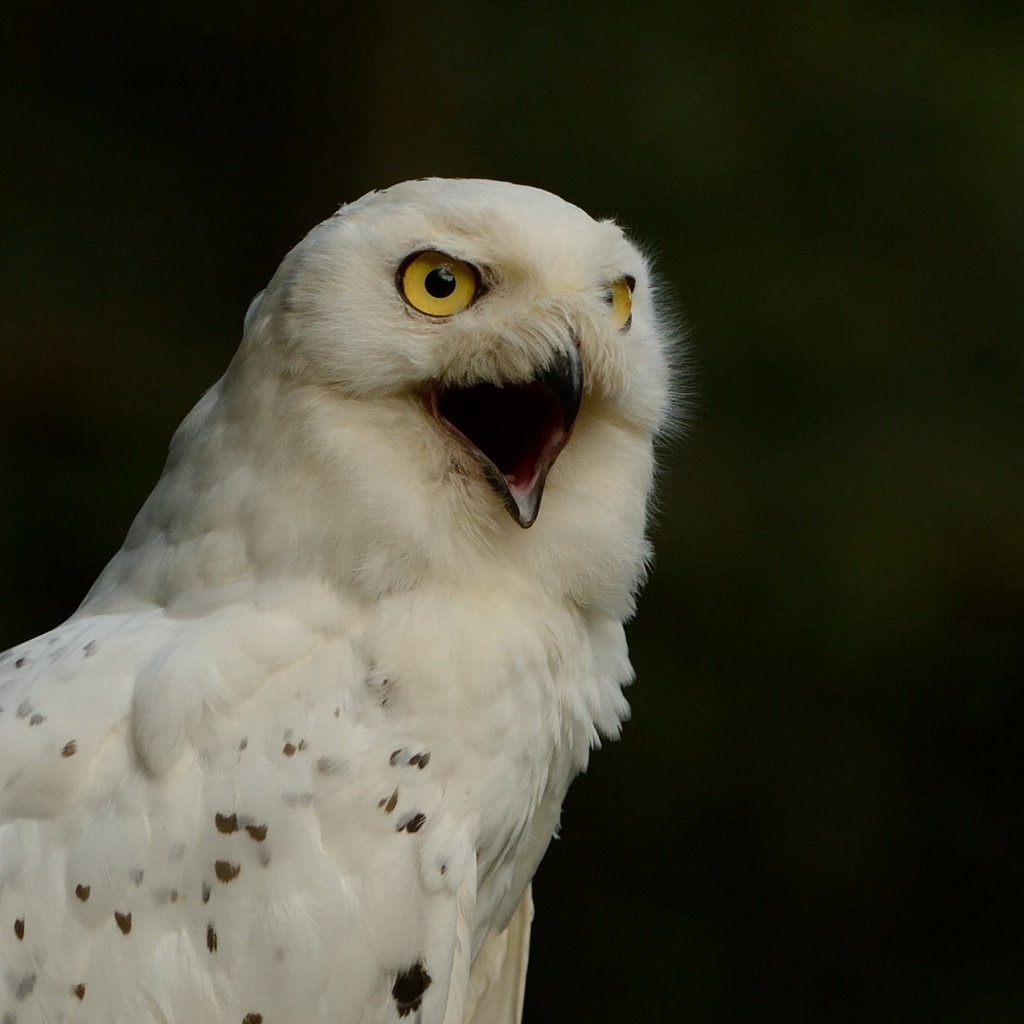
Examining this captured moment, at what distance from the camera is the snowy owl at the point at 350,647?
1.37 metres

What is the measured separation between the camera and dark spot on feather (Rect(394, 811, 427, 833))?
4.64 ft

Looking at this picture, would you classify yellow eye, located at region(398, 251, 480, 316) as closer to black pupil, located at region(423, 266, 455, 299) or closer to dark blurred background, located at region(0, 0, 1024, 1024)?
black pupil, located at region(423, 266, 455, 299)

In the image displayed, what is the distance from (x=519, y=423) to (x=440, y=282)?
0.75ft

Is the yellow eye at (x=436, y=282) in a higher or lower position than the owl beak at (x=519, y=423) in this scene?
higher

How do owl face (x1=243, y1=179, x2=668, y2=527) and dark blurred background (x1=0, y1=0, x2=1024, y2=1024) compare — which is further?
dark blurred background (x1=0, y1=0, x2=1024, y2=1024)

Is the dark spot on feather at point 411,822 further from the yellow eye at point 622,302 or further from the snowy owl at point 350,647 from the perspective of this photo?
the yellow eye at point 622,302

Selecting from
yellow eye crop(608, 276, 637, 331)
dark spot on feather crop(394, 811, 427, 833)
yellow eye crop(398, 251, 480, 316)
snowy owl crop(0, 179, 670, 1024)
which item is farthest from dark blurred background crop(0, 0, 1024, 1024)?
dark spot on feather crop(394, 811, 427, 833)

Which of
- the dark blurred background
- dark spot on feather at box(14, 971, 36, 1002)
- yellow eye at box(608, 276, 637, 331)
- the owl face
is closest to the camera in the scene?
dark spot on feather at box(14, 971, 36, 1002)

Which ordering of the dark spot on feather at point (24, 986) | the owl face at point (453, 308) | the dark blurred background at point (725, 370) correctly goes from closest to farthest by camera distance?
the dark spot on feather at point (24, 986) → the owl face at point (453, 308) → the dark blurred background at point (725, 370)

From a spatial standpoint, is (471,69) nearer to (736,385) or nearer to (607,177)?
(607,177)

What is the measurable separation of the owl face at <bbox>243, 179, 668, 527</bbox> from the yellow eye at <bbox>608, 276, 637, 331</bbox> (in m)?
0.05

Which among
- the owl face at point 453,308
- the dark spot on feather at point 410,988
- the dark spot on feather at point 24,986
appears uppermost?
the owl face at point 453,308

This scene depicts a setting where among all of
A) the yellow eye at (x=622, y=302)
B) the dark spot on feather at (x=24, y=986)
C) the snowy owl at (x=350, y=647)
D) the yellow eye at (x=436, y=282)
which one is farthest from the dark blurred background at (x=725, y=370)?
the dark spot on feather at (x=24, y=986)

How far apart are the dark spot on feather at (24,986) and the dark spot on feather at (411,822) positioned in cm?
40
